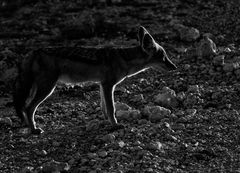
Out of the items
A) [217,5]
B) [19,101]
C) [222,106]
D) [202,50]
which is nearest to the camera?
[19,101]

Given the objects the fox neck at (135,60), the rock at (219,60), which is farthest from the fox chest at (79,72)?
the rock at (219,60)

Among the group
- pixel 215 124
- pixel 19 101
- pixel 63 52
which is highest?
pixel 63 52

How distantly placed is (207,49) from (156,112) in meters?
2.81

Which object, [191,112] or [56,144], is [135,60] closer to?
[191,112]

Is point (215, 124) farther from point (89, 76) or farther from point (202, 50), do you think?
point (202, 50)

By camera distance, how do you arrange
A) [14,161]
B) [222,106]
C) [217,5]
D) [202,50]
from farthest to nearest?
[217,5] → [202,50] → [222,106] → [14,161]

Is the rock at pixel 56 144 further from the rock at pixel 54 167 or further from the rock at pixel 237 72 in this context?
the rock at pixel 237 72

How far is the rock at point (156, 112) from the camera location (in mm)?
8488

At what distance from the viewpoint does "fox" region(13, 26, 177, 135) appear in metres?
7.97

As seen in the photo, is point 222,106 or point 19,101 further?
point 222,106

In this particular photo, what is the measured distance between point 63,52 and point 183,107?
2130 millimetres

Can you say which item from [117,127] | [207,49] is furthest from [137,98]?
[207,49]

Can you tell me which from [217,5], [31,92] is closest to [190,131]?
[31,92]

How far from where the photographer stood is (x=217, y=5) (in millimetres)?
13898
